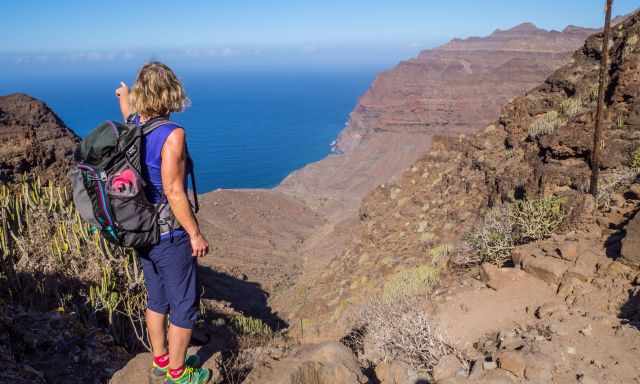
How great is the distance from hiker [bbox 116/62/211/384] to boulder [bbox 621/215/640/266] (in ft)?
12.9

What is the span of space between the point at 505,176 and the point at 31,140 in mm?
9327

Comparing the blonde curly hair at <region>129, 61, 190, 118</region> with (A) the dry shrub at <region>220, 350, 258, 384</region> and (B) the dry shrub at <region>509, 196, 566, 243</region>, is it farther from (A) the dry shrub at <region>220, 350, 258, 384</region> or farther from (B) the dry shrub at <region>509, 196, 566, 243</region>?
(B) the dry shrub at <region>509, 196, 566, 243</region>

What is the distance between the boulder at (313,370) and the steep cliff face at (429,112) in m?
31.8

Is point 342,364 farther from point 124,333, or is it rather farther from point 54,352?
point 124,333

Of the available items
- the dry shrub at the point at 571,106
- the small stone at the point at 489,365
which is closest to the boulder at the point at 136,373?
the small stone at the point at 489,365

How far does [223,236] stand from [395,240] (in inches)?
481

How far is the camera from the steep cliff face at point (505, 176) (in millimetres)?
7379

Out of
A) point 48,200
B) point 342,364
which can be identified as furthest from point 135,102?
point 48,200

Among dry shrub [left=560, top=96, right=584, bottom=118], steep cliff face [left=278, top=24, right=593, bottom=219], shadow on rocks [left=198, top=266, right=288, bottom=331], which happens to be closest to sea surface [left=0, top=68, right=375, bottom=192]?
steep cliff face [left=278, top=24, right=593, bottom=219]

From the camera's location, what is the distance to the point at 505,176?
939 centimetres

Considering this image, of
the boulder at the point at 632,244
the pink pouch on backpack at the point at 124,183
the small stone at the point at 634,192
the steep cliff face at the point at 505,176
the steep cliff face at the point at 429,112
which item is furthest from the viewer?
the steep cliff face at the point at 429,112

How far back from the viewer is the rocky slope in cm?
376

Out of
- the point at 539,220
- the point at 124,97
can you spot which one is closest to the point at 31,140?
the point at 124,97

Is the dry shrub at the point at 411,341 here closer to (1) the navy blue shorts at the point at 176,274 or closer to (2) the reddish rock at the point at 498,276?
(2) the reddish rock at the point at 498,276
